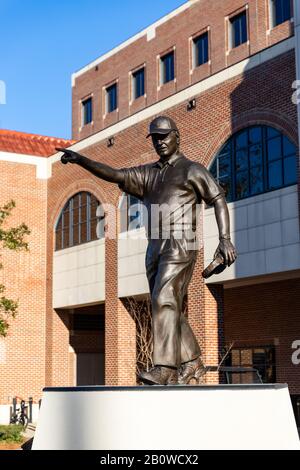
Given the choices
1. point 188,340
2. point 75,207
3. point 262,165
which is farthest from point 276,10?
point 188,340

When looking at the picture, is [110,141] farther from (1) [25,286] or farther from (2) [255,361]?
(2) [255,361]

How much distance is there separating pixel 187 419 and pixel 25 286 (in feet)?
80.5

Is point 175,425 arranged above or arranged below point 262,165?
below

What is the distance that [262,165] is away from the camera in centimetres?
2102

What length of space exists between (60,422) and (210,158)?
54.6 ft

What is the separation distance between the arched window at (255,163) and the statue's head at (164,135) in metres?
12.3

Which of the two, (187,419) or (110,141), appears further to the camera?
(110,141)

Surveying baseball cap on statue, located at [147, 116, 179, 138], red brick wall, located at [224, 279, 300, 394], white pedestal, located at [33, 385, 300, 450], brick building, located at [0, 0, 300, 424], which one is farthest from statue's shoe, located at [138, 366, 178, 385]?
red brick wall, located at [224, 279, 300, 394]

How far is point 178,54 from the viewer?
3753 cm

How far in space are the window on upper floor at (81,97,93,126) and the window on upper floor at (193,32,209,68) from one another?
907 centimetres

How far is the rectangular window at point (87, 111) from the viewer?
44031 mm

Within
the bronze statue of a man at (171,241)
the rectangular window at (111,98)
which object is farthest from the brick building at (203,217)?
the bronze statue of a man at (171,241)

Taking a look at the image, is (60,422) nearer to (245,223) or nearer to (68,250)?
(245,223)

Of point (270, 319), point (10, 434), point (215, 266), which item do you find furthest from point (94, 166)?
point (270, 319)
